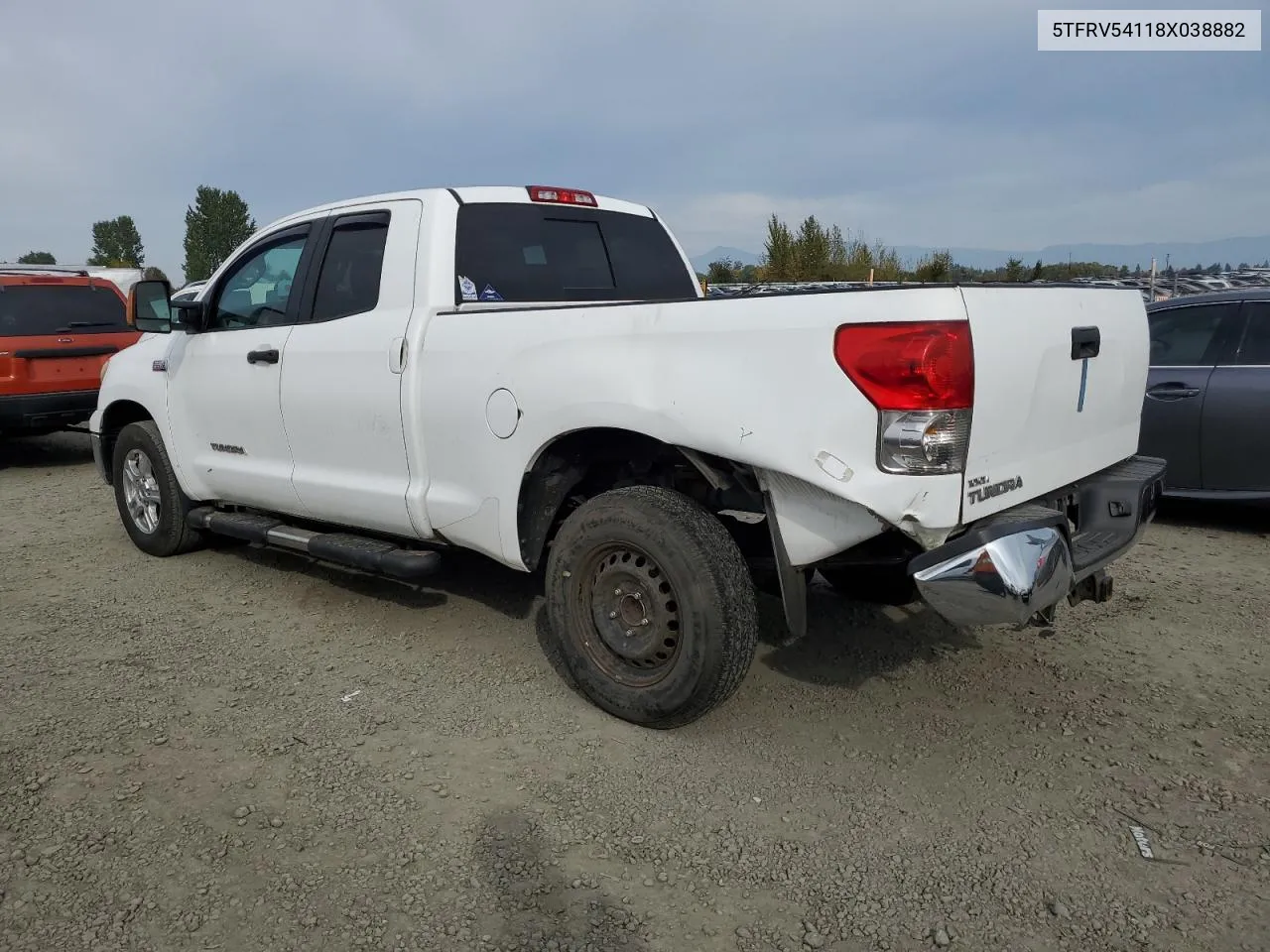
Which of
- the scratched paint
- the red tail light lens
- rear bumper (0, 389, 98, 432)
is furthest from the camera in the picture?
rear bumper (0, 389, 98, 432)

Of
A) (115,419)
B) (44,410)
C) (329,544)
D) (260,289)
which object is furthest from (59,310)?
(329,544)

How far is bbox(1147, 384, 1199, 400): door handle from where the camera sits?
235 inches

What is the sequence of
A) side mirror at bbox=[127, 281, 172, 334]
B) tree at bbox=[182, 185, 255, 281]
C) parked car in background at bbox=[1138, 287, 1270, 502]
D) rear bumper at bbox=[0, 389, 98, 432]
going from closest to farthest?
side mirror at bbox=[127, 281, 172, 334] → parked car in background at bbox=[1138, 287, 1270, 502] → rear bumper at bbox=[0, 389, 98, 432] → tree at bbox=[182, 185, 255, 281]

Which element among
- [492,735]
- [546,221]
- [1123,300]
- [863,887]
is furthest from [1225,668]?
Answer: [546,221]

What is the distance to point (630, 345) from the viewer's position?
3.21 metres

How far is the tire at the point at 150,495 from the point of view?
5.64m

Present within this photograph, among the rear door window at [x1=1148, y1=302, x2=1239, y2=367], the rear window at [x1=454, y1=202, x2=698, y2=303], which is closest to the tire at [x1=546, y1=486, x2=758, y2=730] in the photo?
the rear window at [x1=454, y1=202, x2=698, y2=303]

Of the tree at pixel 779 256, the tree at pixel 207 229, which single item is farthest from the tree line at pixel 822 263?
the tree at pixel 207 229

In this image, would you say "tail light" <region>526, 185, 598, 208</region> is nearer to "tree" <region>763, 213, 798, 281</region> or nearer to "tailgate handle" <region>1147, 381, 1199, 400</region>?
"tailgate handle" <region>1147, 381, 1199, 400</region>

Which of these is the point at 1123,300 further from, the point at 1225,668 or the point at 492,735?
the point at 492,735

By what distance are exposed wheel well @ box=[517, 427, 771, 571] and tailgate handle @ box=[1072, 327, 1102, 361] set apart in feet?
4.15

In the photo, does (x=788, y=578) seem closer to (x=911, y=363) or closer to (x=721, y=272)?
(x=911, y=363)

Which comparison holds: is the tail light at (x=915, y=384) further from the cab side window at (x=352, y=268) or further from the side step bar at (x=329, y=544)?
the cab side window at (x=352, y=268)

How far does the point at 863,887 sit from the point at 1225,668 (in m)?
2.30
